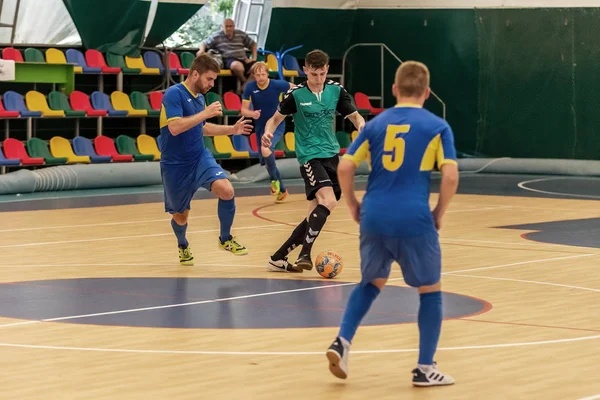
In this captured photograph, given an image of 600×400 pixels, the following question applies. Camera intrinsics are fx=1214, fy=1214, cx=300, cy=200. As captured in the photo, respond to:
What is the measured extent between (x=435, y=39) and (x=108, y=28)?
849 centimetres

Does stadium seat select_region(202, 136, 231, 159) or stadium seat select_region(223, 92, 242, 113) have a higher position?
stadium seat select_region(223, 92, 242, 113)

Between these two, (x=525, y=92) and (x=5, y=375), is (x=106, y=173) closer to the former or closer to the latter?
(x=525, y=92)

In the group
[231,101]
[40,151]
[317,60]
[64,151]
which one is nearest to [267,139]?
[317,60]

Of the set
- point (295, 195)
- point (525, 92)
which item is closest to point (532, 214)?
point (295, 195)

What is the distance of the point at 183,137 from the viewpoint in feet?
37.8

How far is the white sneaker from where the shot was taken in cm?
664

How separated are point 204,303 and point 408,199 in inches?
136

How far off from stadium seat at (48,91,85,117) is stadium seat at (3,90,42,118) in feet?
1.79

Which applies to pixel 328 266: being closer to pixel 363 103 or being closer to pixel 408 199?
pixel 408 199

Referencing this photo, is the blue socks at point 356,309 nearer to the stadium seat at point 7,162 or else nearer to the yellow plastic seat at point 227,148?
the stadium seat at point 7,162

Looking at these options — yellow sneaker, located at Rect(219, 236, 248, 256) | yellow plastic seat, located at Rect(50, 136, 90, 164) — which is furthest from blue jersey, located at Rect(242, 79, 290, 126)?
yellow sneaker, located at Rect(219, 236, 248, 256)

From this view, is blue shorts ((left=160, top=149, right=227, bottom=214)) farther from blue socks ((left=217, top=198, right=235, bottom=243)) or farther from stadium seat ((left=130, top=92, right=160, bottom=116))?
stadium seat ((left=130, top=92, right=160, bottom=116))

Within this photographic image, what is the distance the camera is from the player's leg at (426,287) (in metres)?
6.54

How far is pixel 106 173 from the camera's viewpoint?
2209 cm
